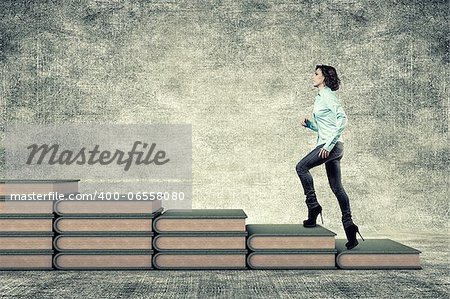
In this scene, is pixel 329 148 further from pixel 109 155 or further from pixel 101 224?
pixel 109 155

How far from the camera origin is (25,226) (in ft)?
13.0

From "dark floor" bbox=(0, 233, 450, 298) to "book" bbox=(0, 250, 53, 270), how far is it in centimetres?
8

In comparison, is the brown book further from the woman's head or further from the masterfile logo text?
the masterfile logo text

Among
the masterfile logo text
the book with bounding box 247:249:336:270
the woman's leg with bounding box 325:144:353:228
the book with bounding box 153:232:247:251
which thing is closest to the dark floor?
the book with bounding box 247:249:336:270

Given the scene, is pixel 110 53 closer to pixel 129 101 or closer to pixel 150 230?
pixel 129 101

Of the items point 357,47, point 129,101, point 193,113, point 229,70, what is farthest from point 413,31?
point 129,101

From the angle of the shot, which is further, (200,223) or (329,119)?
(329,119)

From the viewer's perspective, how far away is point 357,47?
21.5ft

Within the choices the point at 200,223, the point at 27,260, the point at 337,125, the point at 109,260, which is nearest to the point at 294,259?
the point at 200,223

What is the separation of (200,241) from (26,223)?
3.66ft

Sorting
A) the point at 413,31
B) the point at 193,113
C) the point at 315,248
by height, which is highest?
the point at 413,31

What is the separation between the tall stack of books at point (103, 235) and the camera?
393 cm

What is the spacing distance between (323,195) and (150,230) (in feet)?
9.64

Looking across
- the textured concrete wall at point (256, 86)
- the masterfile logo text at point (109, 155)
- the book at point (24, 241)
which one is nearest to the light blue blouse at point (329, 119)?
the book at point (24, 241)
